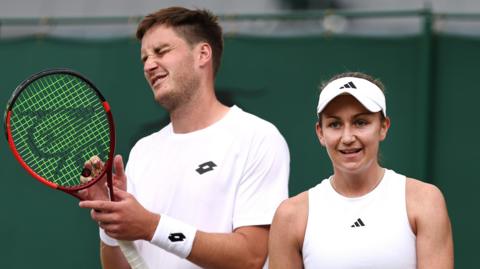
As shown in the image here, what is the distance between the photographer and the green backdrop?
4891mm

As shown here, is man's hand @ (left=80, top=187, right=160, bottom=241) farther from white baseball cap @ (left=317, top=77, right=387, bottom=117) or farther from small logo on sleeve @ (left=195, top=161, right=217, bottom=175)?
white baseball cap @ (left=317, top=77, right=387, bottom=117)

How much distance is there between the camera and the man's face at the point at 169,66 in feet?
12.1

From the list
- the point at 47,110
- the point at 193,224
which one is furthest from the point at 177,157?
the point at 47,110

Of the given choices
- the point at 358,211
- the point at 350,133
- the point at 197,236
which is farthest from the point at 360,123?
the point at 197,236

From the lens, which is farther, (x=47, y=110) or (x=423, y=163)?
(x=423, y=163)

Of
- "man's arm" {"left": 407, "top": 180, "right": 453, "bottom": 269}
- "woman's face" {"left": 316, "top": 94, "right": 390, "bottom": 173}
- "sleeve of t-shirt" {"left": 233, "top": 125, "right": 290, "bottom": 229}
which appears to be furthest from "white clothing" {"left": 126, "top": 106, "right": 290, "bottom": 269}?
"man's arm" {"left": 407, "top": 180, "right": 453, "bottom": 269}

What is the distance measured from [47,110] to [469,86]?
6.40 feet

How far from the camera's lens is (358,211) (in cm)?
311

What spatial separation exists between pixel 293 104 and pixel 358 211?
1.98 meters

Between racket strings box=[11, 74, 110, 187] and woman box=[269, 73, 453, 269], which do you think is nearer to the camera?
woman box=[269, 73, 453, 269]

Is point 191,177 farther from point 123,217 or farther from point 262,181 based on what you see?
point 123,217

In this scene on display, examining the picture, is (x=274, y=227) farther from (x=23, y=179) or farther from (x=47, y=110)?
(x=23, y=179)

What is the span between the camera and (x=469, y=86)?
16.1ft

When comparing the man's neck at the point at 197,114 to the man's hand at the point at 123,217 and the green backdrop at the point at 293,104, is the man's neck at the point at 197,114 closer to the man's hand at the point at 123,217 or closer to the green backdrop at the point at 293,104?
the man's hand at the point at 123,217
